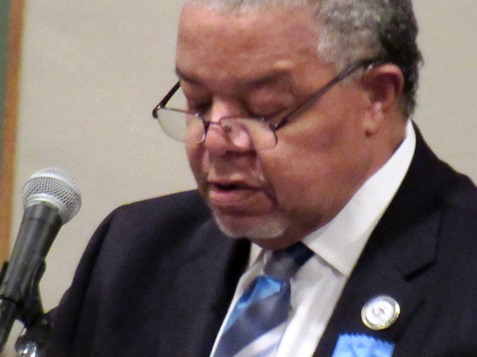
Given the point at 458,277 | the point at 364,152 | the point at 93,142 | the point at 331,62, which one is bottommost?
the point at 93,142

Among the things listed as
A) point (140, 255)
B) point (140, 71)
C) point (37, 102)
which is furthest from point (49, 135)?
point (140, 255)

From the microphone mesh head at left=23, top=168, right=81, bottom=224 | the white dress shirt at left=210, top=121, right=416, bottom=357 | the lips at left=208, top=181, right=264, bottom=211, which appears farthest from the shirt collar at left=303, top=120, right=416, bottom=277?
the microphone mesh head at left=23, top=168, right=81, bottom=224

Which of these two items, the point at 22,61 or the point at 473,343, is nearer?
the point at 473,343

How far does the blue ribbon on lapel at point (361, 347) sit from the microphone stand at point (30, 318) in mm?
348

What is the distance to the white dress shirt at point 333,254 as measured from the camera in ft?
4.25

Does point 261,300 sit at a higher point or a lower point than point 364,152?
lower

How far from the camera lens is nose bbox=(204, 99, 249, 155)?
123 centimetres

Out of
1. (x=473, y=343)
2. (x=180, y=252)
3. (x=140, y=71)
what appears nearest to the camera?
(x=473, y=343)

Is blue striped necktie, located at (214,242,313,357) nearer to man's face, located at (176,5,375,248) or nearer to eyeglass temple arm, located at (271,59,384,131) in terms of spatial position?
man's face, located at (176,5,375,248)

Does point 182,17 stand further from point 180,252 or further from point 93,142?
point 93,142

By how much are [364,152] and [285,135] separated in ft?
0.37

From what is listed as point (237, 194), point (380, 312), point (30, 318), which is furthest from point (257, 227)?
point (30, 318)

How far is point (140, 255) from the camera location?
1.52m

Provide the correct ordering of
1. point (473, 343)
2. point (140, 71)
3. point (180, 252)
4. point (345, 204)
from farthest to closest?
point (140, 71) < point (180, 252) < point (345, 204) < point (473, 343)
